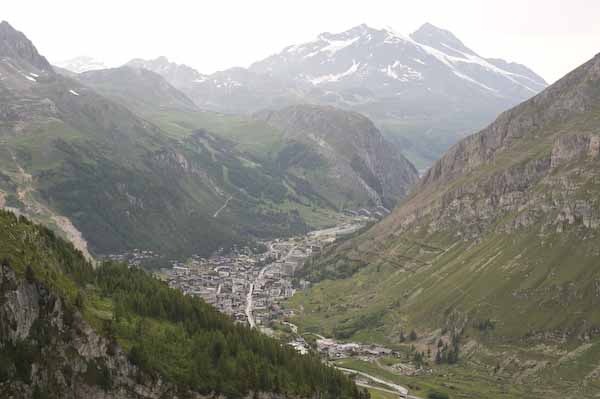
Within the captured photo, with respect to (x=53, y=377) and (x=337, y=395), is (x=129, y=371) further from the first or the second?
→ (x=337, y=395)

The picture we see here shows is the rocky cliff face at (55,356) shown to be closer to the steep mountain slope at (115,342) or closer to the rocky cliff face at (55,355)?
the rocky cliff face at (55,355)

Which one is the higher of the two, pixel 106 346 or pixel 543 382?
pixel 106 346

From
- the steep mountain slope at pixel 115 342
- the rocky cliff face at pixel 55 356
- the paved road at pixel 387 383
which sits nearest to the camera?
the rocky cliff face at pixel 55 356

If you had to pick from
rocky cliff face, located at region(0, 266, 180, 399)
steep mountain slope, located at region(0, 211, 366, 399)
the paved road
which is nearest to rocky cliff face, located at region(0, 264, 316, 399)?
rocky cliff face, located at region(0, 266, 180, 399)

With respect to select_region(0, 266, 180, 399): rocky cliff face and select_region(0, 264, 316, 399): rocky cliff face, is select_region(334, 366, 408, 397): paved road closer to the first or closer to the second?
select_region(0, 264, 316, 399): rocky cliff face

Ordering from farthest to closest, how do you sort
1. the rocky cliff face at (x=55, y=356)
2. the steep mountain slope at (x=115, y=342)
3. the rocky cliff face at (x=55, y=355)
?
the steep mountain slope at (x=115, y=342), the rocky cliff face at (x=55, y=355), the rocky cliff face at (x=55, y=356)

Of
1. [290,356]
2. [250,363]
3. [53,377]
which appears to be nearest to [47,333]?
[53,377]

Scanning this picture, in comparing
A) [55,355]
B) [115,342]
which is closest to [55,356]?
[55,355]

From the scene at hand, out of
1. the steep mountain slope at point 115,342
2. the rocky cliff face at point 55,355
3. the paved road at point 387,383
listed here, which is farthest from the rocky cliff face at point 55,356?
the paved road at point 387,383

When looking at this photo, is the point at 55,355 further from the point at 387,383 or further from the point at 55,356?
the point at 387,383
